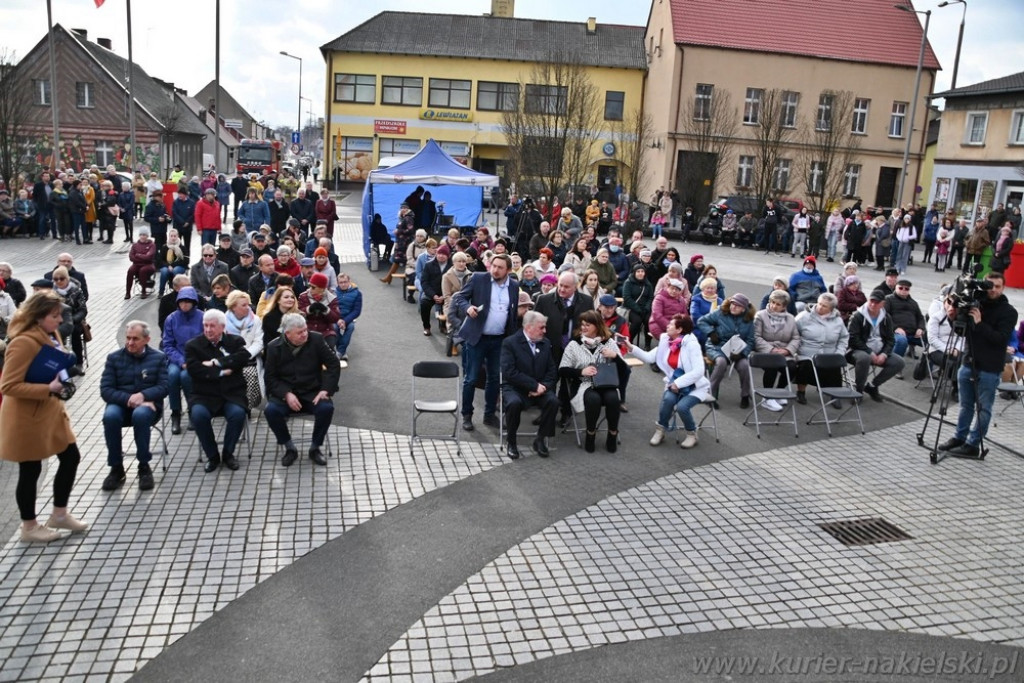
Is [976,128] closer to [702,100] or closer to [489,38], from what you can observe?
[702,100]

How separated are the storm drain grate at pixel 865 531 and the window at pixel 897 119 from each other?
40.8 meters

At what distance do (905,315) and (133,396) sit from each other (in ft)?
35.5

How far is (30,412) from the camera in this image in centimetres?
625

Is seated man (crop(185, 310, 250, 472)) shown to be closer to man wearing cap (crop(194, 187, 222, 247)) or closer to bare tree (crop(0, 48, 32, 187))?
man wearing cap (crop(194, 187, 222, 247))

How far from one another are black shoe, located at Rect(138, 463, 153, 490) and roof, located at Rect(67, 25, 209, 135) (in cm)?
5031

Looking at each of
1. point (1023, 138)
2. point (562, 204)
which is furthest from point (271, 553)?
point (1023, 138)

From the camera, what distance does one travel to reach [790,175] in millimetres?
40469

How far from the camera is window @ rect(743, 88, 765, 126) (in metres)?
41.9

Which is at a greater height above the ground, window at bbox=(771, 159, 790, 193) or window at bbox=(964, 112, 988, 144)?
window at bbox=(964, 112, 988, 144)

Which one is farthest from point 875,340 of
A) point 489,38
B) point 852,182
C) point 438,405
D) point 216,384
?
point 489,38

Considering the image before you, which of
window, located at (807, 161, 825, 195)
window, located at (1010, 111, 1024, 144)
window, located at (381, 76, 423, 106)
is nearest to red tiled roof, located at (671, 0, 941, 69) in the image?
window, located at (807, 161, 825, 195)

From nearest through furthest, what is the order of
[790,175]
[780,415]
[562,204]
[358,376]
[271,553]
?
[271,553] → [780,415] → [358,376] → [562,204] → [790,175]

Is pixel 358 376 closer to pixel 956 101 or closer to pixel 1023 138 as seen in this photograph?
pixel 1023 138

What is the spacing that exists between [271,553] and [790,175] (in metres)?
38.3
